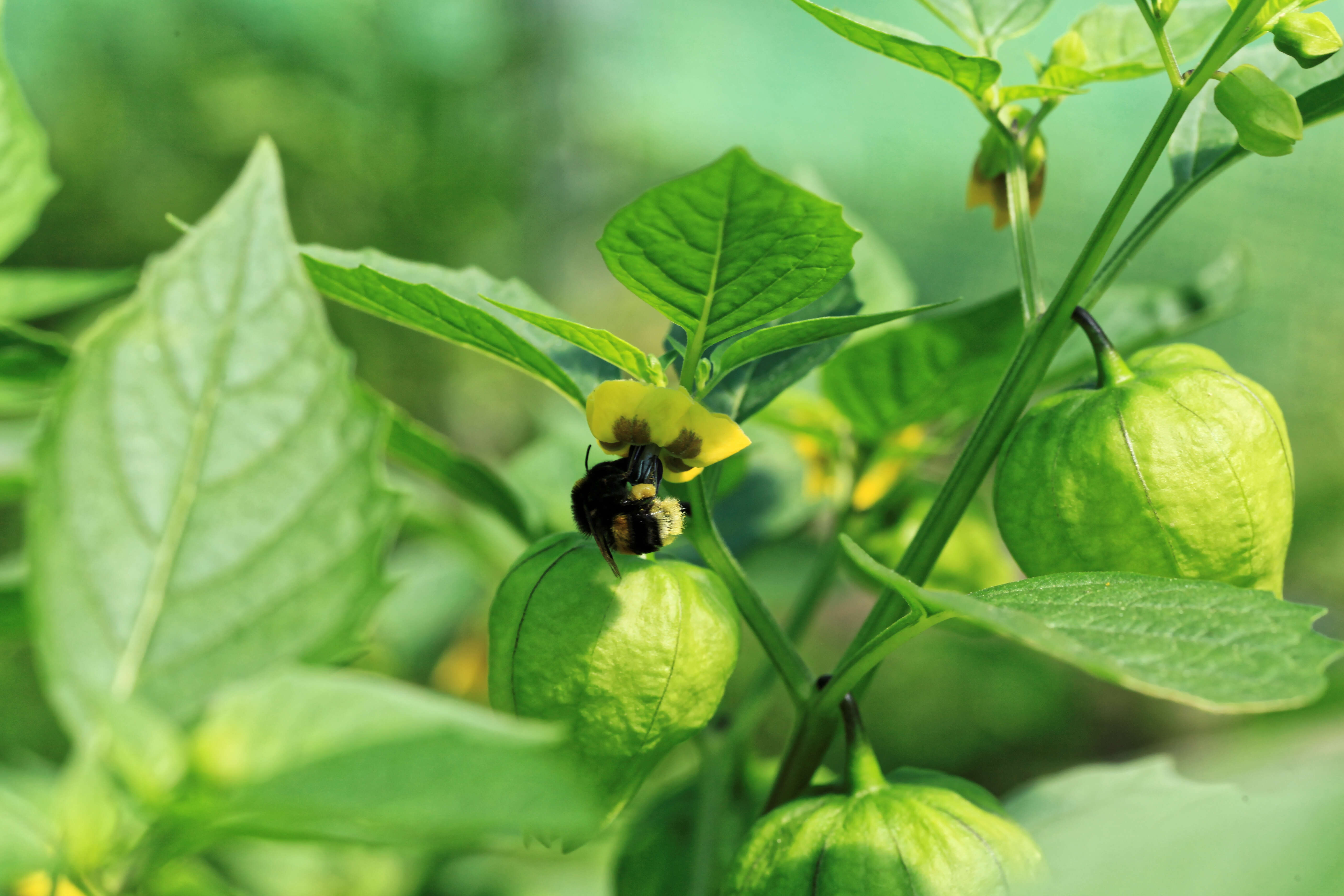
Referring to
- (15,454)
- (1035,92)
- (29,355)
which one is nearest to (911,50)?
(1035,92)

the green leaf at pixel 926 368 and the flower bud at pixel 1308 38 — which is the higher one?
the flower bud at pixel 1308 38

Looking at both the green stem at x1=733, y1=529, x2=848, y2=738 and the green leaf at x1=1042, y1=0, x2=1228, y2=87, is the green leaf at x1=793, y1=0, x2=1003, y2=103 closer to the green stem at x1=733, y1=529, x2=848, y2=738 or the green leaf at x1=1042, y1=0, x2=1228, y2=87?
the green leaf at x1=1042, y1=0, x2=1228, y2=87

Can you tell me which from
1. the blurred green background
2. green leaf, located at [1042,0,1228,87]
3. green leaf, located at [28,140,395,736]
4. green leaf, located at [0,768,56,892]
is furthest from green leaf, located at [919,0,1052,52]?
the blurred green background

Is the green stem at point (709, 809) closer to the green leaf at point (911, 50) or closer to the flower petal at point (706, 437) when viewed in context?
the flower petal at point (706, 437)

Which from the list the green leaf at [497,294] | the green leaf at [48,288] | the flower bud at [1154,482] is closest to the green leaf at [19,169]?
the green leaf at [48,288]

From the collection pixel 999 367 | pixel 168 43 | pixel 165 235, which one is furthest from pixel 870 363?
pixel 168 43

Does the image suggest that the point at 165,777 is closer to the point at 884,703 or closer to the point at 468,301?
the point at 468,301
